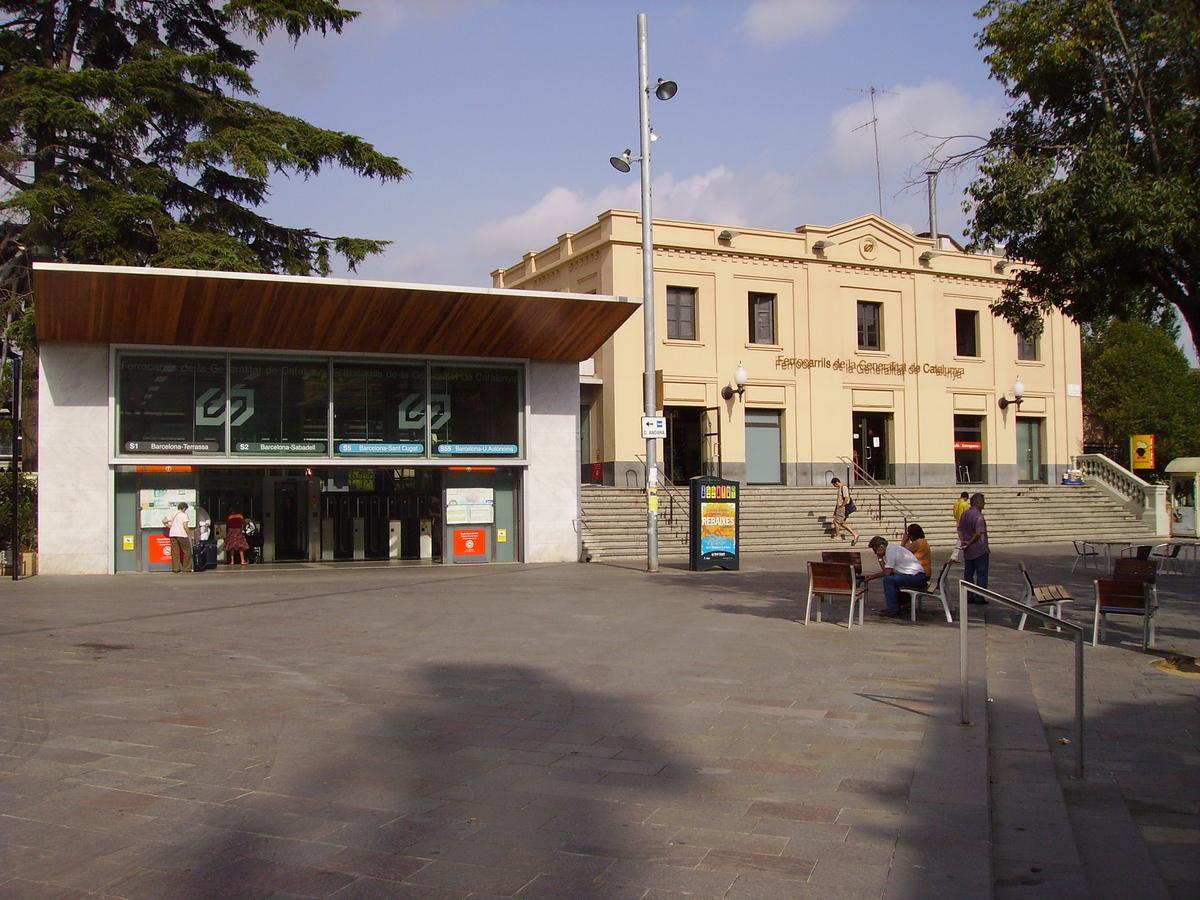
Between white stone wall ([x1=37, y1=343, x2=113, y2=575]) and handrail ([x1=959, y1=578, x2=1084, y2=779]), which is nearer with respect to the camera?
handrail ([x1=959, y1=578, x2=1084, y2=779])

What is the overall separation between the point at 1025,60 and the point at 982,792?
9135mm

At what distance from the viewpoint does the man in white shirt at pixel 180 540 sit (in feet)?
69.6

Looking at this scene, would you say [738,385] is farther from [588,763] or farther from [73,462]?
[588,763]

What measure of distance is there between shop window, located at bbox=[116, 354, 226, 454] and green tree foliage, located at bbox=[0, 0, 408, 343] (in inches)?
136

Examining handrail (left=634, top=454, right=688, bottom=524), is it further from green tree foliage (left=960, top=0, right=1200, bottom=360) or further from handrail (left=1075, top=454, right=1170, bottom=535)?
green tree foliage (left=960, top=0, right=1200, bottom=360)

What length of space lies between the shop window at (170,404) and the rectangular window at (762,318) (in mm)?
18933

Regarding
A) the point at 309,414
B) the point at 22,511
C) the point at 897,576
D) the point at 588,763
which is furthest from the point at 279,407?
the point at 588,763

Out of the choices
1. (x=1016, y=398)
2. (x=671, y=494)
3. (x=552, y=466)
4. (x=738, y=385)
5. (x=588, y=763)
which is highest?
(x=738, y=385)

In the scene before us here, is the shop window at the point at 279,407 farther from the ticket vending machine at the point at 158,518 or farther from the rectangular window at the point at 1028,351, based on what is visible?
the rectangular window at the point at 1028,351

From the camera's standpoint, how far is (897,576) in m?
13.7

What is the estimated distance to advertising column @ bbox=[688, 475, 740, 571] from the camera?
70.6ft

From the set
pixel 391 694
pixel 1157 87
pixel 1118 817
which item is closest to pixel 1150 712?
pixel 1118 817

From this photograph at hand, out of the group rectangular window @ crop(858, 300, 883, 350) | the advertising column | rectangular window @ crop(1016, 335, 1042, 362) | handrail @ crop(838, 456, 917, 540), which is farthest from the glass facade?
rectangular window @ crop(1016, 335, 1042, 362)

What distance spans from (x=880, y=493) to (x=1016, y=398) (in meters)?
9.41
